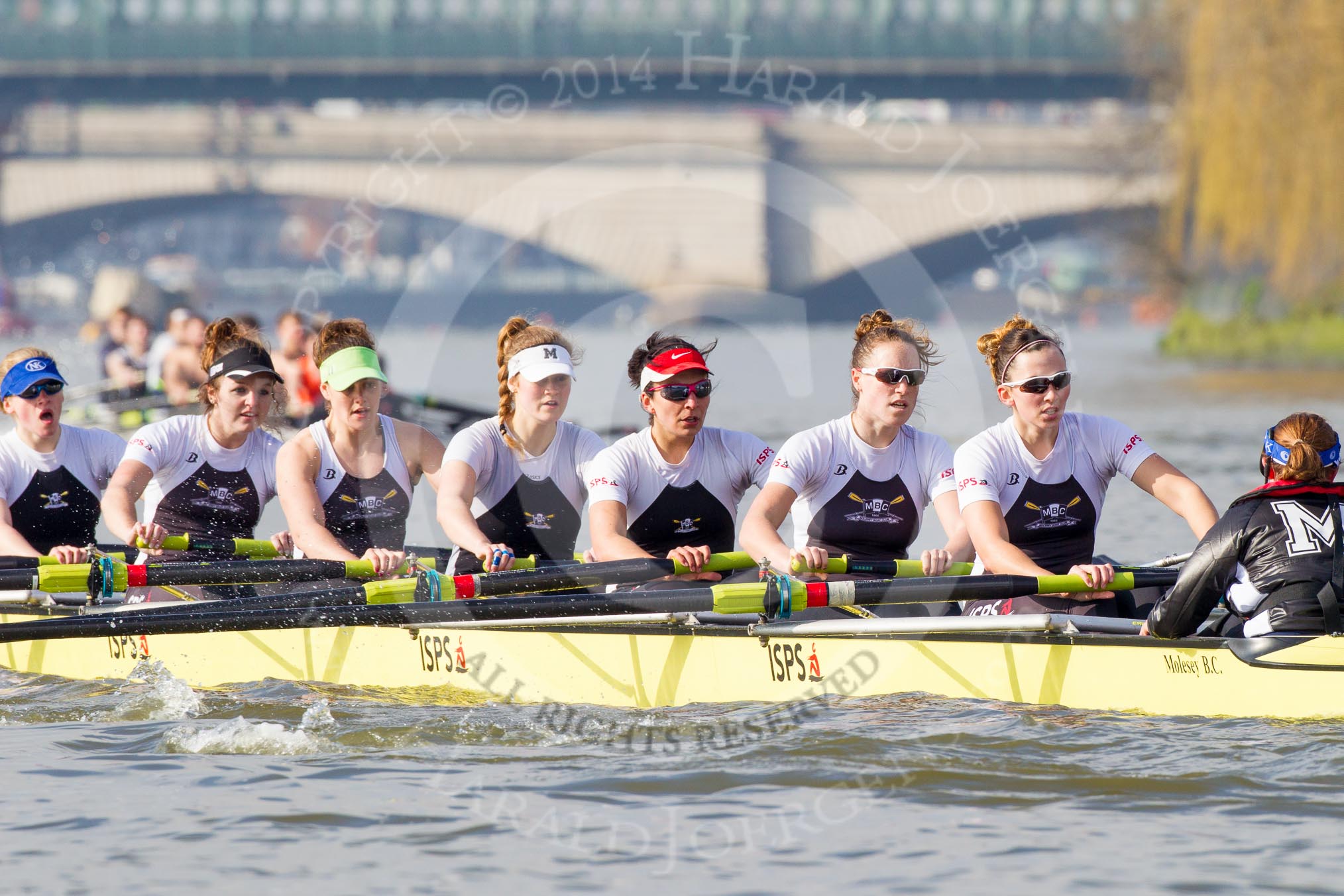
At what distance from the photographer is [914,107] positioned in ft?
155

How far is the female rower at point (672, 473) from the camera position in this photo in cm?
732

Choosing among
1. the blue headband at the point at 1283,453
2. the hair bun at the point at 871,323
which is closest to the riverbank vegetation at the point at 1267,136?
the hair bun at the point at 871,323

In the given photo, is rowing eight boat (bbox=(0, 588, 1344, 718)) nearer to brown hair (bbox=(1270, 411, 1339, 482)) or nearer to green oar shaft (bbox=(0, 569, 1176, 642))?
green oar shaft (bbox=(0, 569, 1176, 642))

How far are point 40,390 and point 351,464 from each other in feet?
5.68

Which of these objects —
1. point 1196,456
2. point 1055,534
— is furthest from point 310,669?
point 1196,456

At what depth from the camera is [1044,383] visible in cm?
702

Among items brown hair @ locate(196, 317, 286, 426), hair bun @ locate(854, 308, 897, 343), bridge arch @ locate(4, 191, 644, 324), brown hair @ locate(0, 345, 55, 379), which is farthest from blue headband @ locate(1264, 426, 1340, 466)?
bridge arch @ locate(4, 191, 644, 324)

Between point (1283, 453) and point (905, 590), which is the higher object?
point (1283, 453)

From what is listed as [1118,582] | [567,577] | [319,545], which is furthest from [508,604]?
[1118,582]

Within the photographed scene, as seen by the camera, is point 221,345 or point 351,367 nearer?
point 351,367

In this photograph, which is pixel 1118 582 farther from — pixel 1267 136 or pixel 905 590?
pixel 1267 136

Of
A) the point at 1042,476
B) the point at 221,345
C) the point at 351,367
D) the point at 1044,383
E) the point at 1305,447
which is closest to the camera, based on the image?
Answer: the point at 1305,447

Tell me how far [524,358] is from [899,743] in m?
2.55

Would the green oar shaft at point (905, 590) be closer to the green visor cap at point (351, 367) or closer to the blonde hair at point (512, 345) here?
the blonde hair at point (512, 345)
